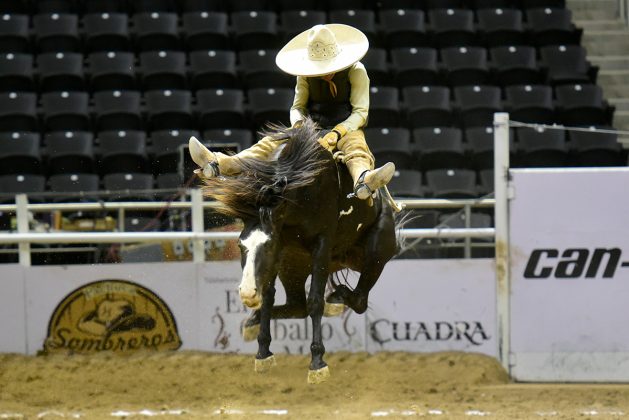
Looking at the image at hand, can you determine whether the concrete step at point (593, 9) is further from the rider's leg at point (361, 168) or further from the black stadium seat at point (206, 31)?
the rider's leg at point (361, 168)

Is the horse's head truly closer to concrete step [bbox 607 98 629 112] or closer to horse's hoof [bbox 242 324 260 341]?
horse's hoof [bbox 242 324 260 341]

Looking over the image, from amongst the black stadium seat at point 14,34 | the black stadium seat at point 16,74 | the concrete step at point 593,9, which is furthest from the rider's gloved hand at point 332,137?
the concrete step at point 593,9

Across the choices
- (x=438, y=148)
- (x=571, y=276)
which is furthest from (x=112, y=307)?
(x=438, y=148)

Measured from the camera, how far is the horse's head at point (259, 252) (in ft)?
18.0

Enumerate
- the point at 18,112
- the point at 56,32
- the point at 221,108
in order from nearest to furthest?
the point at 18,112 → the point at 221,108 → the point at 56,32

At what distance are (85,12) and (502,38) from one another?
664 centimetres

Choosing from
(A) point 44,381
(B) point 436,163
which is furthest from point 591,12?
(A) point 44,381

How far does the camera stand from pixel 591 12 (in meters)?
17.0

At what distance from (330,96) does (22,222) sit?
4.56 m

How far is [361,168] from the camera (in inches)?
257

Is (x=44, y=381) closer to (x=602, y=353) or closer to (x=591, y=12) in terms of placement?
(x=602, y=353)

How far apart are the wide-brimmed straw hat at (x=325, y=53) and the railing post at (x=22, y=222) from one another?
432 centimetres

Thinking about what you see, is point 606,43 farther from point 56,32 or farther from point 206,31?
point 56,32

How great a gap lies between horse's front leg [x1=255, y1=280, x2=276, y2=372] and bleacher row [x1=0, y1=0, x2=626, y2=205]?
18.3 feet
